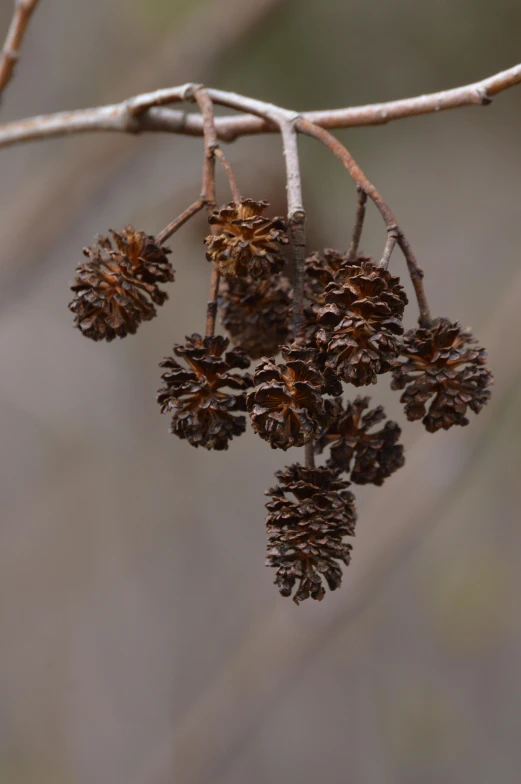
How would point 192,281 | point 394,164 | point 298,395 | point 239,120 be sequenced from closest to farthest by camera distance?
point 298,395, point 239,120, point 394,164, point 192,281

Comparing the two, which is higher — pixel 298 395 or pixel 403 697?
pixel 403 697

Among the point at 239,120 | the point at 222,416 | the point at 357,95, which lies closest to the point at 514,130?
the point at 357,95

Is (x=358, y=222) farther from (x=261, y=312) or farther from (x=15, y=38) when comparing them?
(x=15, y=38)

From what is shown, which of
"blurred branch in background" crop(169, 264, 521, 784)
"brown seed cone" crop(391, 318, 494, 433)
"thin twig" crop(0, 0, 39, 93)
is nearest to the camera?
"brown seed cone" crop(391, 318, 494, 433)

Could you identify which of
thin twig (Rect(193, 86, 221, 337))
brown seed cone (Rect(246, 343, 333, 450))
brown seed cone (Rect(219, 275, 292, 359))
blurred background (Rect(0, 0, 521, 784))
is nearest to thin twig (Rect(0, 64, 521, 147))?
thin twig (Rect(193, 86, 221, 337))

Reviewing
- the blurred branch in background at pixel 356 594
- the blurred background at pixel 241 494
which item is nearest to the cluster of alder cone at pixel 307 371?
the blurred background at pixel 241 494

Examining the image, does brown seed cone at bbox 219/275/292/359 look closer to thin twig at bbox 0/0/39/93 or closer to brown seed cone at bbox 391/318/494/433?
brown seed cone at bbox 391/318/494/433

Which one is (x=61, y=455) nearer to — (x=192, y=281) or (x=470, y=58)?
(x=192, y=281)
